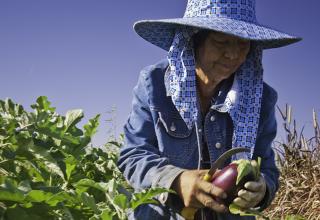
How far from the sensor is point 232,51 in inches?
83.7

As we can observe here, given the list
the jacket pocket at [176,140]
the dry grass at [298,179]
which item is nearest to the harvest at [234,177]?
the jacket pocket at [176,140]

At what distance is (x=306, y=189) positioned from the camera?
16.9 ft

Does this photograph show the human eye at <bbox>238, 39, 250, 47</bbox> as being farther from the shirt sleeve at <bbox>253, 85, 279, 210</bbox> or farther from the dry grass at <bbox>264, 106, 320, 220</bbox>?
the dry grass at <bbox>264, 106, 320, 220</bbox>

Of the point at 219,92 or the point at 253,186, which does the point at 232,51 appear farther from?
the point at 253,186

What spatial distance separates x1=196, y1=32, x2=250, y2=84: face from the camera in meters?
2.12

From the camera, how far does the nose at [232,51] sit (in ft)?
6.90

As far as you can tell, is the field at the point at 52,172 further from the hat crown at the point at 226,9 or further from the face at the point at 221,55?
the hat crown at the point at 226,9

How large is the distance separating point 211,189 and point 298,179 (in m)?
3.68

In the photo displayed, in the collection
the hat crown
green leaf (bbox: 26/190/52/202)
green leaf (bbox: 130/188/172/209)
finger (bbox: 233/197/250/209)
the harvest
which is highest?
the hat crown

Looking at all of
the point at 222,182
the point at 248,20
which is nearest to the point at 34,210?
the point at 222,182

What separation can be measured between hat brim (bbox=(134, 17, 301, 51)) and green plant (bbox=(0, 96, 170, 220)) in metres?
0.64

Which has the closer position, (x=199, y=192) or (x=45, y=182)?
(x=45, y=182)

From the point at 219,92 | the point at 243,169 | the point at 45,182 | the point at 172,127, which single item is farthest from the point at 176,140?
the point at 45,182

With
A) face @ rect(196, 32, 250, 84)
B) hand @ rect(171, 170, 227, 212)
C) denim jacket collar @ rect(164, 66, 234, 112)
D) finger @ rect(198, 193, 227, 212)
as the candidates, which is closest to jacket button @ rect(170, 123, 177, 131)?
denim jacket collar @ rect(164, 66, 234, 112)
